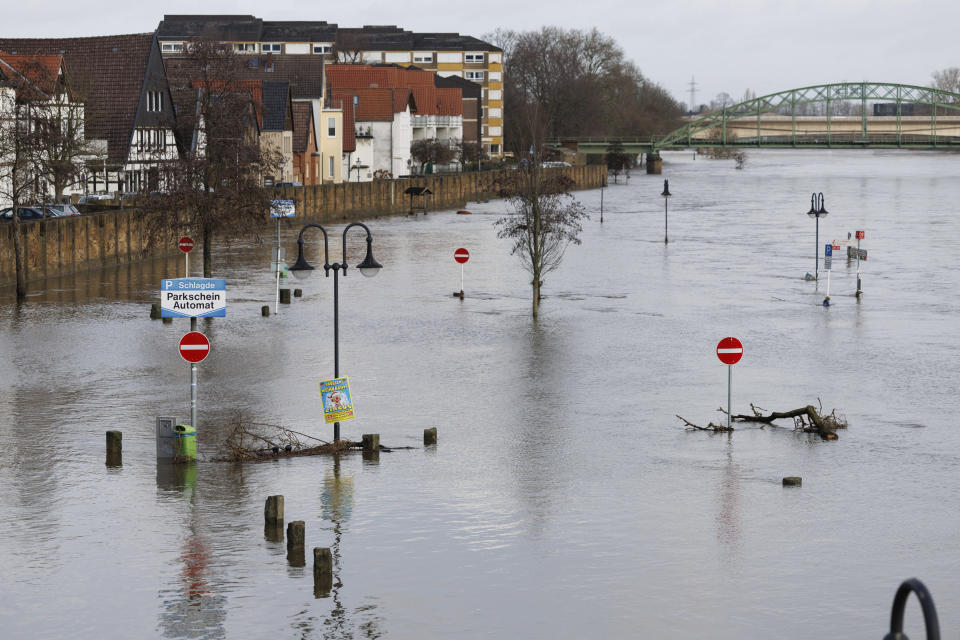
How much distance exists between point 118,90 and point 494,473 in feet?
207

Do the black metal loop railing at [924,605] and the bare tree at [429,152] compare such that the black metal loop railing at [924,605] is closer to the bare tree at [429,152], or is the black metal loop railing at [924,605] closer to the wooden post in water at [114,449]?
the wooden post in water at [114,449]

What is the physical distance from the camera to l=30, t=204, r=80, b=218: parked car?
63438mm

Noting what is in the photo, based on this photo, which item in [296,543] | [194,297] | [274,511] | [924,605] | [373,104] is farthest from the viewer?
[373,104]

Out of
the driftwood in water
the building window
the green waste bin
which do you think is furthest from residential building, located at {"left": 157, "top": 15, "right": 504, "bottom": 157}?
the green waste bin

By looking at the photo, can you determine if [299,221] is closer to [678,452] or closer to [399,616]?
[678,452]

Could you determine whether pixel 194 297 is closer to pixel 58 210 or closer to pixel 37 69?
pixel 58 210

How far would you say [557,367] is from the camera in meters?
38.1

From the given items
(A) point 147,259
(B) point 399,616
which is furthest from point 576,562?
(A) point 147,259

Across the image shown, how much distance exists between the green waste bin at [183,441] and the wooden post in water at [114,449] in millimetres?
1018

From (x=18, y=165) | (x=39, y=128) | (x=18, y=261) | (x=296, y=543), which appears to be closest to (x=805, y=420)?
(x=296, y=543)

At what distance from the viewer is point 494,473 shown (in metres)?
26.0

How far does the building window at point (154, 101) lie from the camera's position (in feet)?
275

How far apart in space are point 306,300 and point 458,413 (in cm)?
2110

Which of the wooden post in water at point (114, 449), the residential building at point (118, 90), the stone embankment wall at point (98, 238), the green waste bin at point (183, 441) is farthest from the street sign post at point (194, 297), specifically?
the residential building at point (118, 90)
